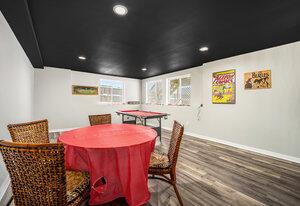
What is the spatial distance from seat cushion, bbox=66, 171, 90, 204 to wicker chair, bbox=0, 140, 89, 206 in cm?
11

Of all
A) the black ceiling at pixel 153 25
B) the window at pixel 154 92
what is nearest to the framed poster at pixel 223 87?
the black ceiling at pixel 153 25

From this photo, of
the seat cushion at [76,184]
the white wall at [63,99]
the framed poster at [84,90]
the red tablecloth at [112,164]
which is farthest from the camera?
the framed poster at [84,90]

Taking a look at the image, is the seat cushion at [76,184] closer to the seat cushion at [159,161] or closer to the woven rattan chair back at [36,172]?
the woven rattan chair back at [36,172]

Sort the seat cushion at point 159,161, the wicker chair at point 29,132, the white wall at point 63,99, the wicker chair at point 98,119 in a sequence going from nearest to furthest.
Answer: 1. the wicker chair at point 29,132
2. the seat cushion at point 159,161
3. the wicker chair at point 98,119
4. the white wall at point 63,99

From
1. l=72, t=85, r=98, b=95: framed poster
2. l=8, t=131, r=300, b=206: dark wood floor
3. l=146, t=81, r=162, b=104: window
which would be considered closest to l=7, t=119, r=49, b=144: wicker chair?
l=8, t=131, r=300, b=206: dark wood floor

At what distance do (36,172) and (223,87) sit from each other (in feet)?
14.1

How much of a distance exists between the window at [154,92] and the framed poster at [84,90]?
259cm

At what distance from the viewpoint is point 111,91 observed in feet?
22.7

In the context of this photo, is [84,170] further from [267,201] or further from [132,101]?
[132,101]

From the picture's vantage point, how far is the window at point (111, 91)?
21.8 ft

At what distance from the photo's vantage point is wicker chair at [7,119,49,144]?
1.51 metres

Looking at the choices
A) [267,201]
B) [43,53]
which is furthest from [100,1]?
[267,201]

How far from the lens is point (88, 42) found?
294 centimetres

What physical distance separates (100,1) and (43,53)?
2969mm
